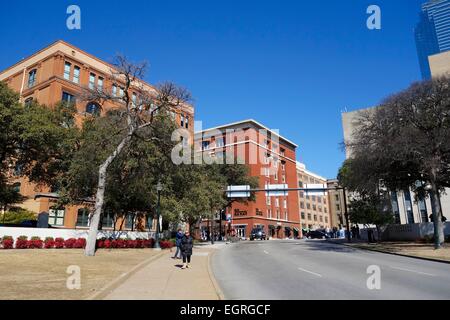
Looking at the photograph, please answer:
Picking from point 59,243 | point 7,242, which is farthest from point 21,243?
point 59,243

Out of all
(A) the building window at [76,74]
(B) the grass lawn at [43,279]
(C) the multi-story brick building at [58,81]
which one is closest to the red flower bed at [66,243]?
(B) the grass lawn at [43,279]

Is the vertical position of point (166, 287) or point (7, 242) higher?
point (7, 242)

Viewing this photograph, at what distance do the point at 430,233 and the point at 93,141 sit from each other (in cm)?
3205

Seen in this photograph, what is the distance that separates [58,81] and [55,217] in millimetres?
17267

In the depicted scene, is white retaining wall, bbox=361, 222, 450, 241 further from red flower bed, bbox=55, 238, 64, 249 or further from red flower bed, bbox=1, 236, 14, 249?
red flower bed, bbox=1, 236, 14, 249

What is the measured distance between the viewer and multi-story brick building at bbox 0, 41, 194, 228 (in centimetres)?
4541

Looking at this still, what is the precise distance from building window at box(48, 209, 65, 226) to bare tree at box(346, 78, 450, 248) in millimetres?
35494

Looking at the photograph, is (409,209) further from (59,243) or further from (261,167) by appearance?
(59,243)

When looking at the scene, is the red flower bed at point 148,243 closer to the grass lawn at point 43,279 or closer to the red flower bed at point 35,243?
the red flower bed at point 35,243

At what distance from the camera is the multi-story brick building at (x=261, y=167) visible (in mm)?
78125

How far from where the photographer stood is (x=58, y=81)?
154 feet

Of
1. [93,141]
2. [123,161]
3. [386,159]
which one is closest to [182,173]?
[123,161]
